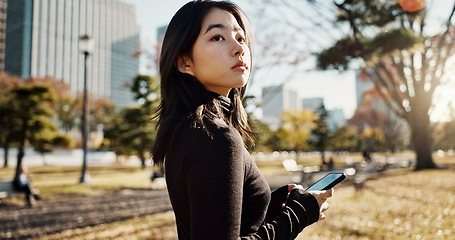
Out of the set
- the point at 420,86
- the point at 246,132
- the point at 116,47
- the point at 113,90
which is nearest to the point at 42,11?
the point at 116,47

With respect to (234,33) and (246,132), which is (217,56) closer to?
(234,33)

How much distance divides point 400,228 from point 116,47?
115589 mm

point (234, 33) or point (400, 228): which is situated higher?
point (234, 33)

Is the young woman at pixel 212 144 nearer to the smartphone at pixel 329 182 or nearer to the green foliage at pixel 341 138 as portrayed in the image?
the smartphone at pixel 329 182

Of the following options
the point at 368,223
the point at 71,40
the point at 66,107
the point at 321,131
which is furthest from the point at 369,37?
the point at 71,40

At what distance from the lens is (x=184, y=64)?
1.17 m

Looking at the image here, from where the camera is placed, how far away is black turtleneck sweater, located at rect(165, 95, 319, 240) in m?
0.84

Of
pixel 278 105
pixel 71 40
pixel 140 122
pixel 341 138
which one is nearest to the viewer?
pixel 140 122

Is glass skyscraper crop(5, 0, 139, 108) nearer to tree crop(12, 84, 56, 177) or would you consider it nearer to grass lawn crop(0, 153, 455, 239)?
tree crop(12, 84, 56, 177)

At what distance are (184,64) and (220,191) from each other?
0.54 meters

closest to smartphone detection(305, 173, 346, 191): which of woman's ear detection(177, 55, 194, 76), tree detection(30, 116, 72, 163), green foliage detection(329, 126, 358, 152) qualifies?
woman's ear detection(177, 55, 194, 76)

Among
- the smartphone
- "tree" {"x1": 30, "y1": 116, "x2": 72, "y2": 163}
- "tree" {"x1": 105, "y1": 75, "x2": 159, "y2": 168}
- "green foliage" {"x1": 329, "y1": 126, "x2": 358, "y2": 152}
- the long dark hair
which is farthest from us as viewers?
"green foliage" {"x1": 329, "y1": 126, "x2": 358, "y2": 152}

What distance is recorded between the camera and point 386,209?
21.2 feet

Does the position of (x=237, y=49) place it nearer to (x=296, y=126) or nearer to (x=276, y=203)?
(x=276, y=203)
